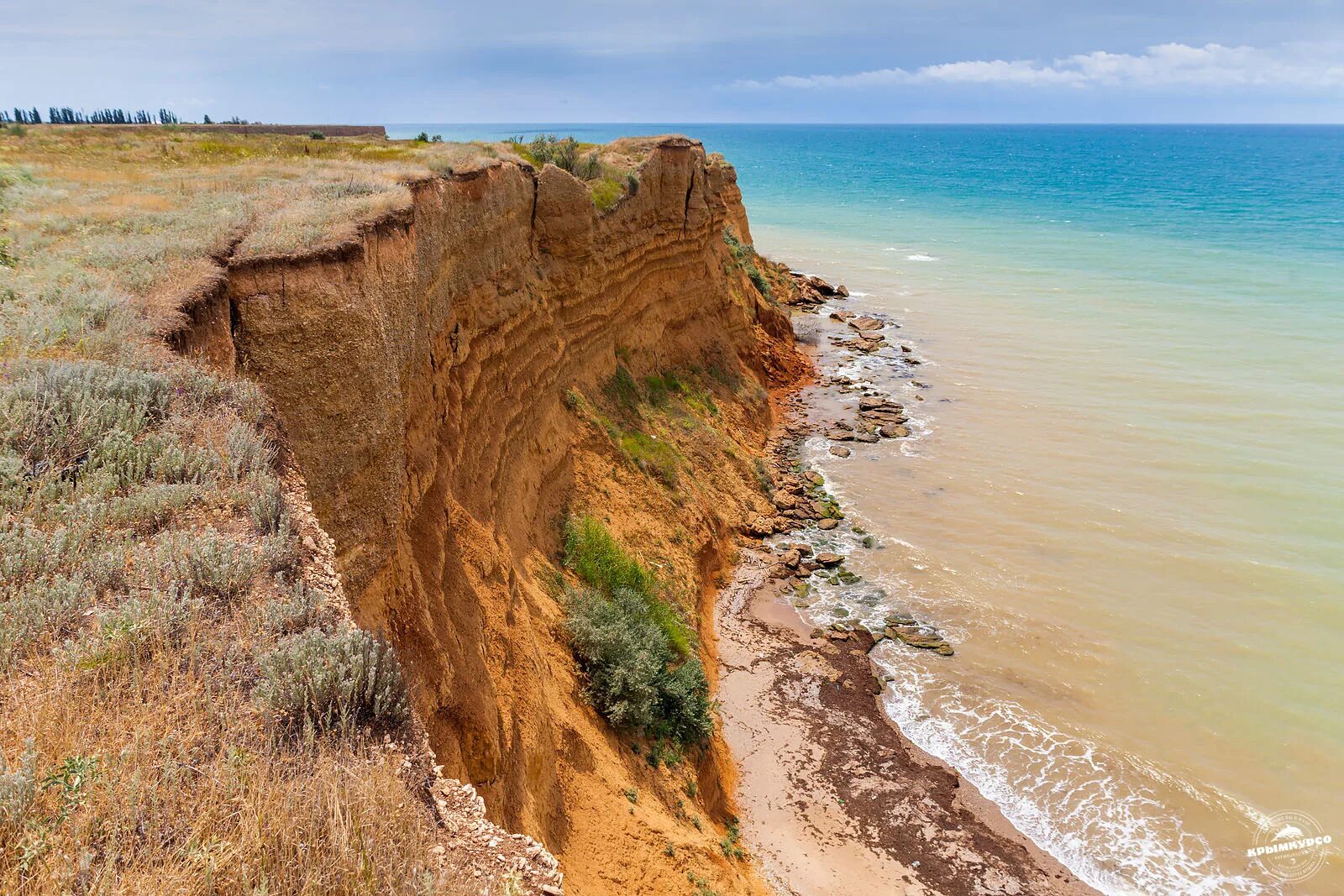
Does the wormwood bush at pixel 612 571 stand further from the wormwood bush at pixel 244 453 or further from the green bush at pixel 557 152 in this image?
the green bush at pixel 557 152

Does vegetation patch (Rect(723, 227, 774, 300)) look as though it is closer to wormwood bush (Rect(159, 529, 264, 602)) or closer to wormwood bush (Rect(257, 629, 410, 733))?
wormwood bush (Rect(159, 529, 264, 602))

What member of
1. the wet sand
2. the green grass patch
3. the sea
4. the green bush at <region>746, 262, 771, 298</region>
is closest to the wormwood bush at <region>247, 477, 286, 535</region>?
the wet sand

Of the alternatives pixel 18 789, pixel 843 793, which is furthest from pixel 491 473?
pixel 18 789

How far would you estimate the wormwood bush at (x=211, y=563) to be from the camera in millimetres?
4293

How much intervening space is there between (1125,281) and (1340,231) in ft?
114

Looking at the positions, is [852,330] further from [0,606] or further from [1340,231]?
[1340,231]

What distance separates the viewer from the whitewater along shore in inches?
472

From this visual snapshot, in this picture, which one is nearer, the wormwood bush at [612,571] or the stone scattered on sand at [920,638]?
the wormwood bush at [612,571]

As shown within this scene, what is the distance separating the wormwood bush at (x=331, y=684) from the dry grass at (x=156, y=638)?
0.07m

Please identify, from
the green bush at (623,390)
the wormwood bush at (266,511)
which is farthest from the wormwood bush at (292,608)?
the green bush at (623,390)

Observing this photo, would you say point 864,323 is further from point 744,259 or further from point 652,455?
point 652,455

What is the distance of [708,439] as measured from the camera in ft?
70.8

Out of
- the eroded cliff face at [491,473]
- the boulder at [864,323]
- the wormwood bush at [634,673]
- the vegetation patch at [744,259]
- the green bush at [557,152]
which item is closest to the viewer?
the eroded cliff face at [491,473]

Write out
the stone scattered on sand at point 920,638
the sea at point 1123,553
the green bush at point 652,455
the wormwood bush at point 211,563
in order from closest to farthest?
the wormwood bush at point 211,563 < the sea at point 1123,553 < the stone scattered on sand at point 920,638 < the green bush at point 652,455
